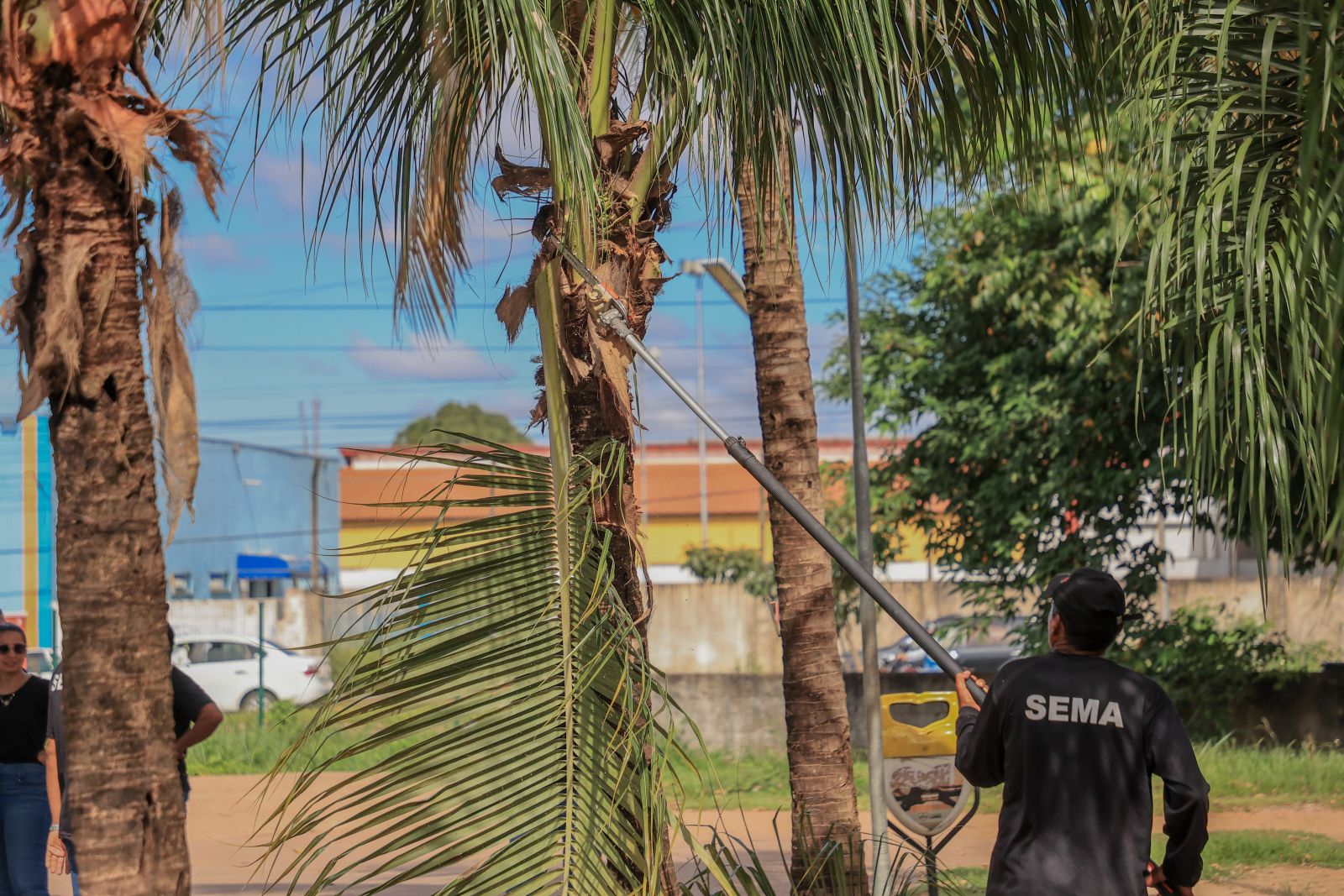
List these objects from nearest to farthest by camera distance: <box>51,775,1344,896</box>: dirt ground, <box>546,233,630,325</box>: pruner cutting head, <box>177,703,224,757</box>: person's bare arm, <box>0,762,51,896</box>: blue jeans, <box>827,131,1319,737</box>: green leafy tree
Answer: <box>546,233,630,325</box>: pruner cutting head, <box>177,703,224,757</box>: person's bare arm, <box>0,762,51,896</box>: blue jeans, <box>51,775,1344,896</box>: dirt ground, <box>827,131,1319,737</box>: green leafy tree

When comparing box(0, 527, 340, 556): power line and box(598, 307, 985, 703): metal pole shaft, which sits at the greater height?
box(598, 307, 985, 703): metal pole shaft

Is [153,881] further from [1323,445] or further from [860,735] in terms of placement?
[860,735]

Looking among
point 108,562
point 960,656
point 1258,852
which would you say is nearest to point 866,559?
point 108,562

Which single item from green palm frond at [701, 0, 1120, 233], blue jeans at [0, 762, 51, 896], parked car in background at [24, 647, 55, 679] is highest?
green palm frond at [701, 0, 1120, 233]

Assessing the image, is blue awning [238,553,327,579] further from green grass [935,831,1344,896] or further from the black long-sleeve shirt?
the black long-sleeve shirt

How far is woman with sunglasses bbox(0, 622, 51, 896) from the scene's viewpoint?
5.98 metres

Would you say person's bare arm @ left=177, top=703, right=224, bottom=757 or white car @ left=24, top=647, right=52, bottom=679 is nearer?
person's bare arm @ left=177, top=703, right=224, bottom=757

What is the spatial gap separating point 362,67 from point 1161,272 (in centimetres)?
249

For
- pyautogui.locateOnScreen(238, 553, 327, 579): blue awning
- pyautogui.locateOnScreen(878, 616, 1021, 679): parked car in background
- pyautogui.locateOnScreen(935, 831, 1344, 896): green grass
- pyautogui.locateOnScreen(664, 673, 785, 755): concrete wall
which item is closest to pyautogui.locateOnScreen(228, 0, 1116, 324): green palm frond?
pyautogui.locateOnScreen(935, 831, 1344, 896): green grass

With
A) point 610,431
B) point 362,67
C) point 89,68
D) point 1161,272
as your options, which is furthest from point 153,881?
point 1161,272

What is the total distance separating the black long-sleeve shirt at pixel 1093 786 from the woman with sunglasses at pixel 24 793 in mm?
4613

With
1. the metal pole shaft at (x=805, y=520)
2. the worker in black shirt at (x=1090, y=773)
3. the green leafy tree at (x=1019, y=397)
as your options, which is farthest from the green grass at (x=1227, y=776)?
the worker in black shirt at (x=1090, y=773)

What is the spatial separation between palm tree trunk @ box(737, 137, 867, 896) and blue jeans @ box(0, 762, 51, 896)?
3.34 metres

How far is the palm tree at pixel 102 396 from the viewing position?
3.62 m
